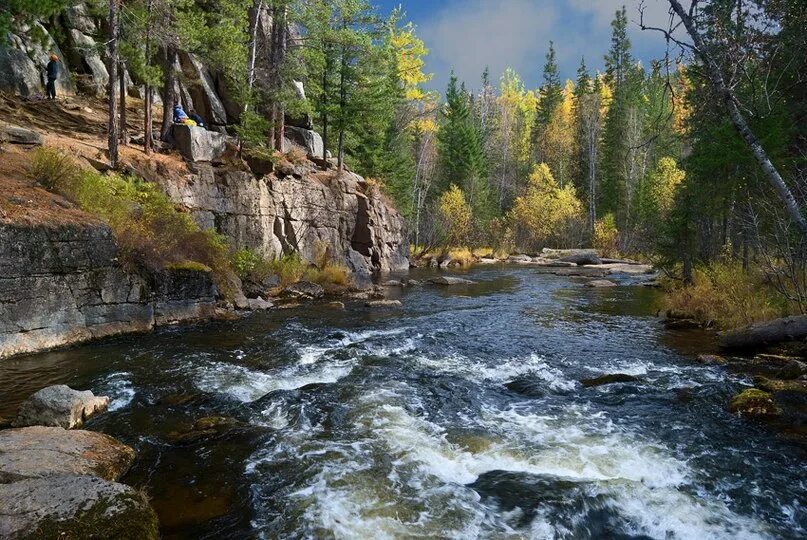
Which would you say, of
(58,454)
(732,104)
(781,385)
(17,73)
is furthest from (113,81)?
(781,385)

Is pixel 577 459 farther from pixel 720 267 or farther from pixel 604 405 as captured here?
pixel 720 267

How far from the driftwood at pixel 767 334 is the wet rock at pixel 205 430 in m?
10.9

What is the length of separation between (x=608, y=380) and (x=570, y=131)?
65.6m

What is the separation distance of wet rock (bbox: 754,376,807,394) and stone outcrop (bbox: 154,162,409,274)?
18.3 metres

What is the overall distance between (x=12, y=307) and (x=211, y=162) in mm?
12671

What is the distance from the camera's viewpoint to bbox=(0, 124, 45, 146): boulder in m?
13.9

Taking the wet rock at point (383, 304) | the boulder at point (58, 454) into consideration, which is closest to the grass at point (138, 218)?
the wet rock at point (383, 304)

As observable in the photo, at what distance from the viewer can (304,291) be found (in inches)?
778

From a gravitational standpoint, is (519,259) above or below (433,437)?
above

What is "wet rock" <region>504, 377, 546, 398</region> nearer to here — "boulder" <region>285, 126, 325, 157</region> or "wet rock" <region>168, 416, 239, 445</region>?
"wet rock" <region>168, 416, 239, 445</region>

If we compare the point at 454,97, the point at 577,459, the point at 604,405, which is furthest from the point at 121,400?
the point at 454,97

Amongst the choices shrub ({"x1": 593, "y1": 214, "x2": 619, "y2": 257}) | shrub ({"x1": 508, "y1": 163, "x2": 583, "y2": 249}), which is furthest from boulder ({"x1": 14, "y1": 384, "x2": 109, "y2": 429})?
shrub ({"x1": 508, "y1": 163, "x2": 583, "y2": 249})

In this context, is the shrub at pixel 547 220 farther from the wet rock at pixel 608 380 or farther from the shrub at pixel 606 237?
the wet rock at pixel 608 380

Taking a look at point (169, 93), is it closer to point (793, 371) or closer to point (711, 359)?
point (711, 359)
